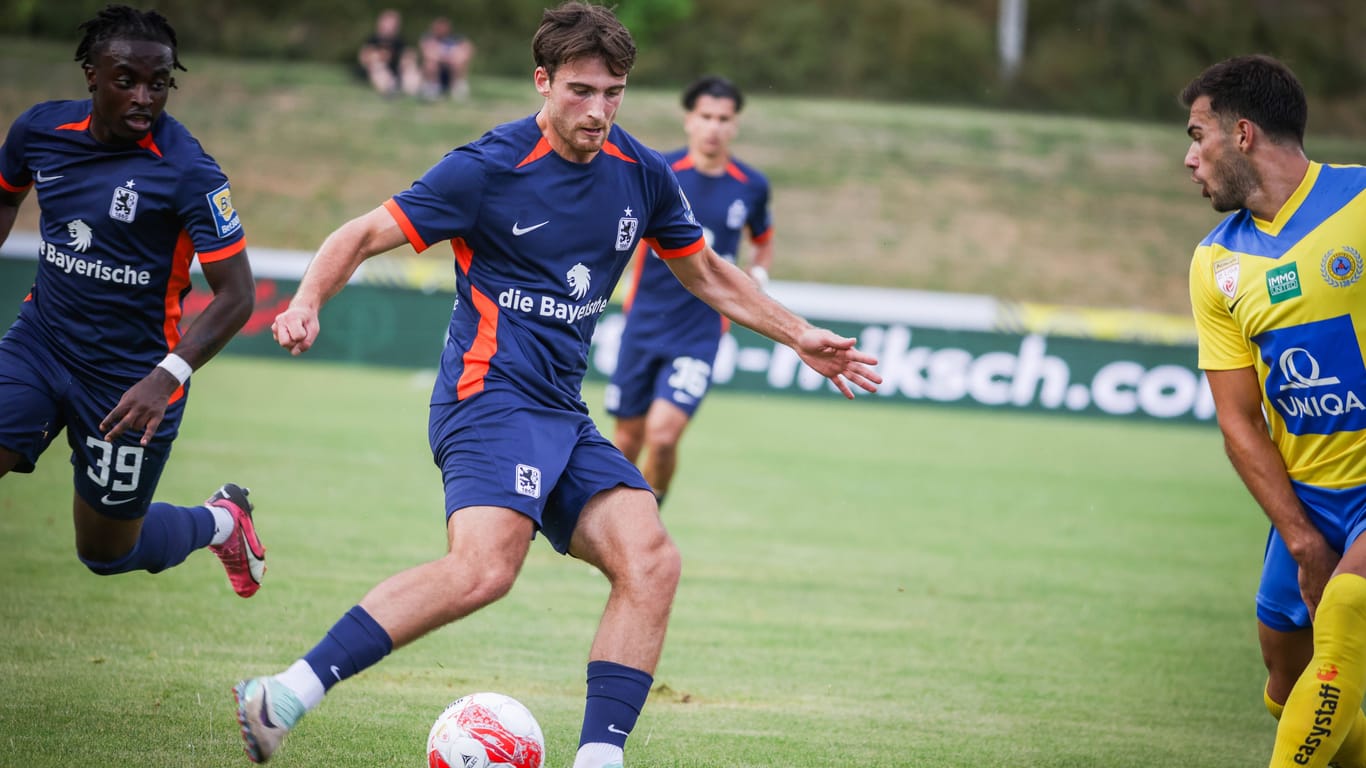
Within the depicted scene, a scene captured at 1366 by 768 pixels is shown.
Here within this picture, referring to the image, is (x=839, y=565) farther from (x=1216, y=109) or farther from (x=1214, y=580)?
(x=1216, y=109)

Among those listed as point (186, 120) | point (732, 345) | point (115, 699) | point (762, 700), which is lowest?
point (115, 699)

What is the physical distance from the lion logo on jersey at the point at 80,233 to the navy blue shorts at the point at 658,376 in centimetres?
426

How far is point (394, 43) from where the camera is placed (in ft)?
115

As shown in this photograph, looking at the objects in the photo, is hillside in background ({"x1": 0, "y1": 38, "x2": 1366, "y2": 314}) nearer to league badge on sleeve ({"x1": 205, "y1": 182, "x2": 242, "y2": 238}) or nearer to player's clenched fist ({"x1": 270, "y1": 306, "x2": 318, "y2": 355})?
league badge on sleeve ({"x1": 205, "y1": 182, "x2": 242, "y2": 238})

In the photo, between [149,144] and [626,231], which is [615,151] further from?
[149,144]

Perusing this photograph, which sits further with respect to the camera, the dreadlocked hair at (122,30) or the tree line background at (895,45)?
the tree line background at (895,45)

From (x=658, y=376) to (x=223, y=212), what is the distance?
4.16m

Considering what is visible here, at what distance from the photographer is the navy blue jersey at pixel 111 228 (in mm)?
5082

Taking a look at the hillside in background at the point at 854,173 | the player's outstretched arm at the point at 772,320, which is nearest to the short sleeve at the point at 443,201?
the player's outstretched arm at the point at 772,320

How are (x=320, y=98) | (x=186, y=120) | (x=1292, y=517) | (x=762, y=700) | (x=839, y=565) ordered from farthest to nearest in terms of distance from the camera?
(x=320, y=98) → (x=186, y=120) → (x=839, y=565) → (x=762, y=700) → (x=1292, y=517)

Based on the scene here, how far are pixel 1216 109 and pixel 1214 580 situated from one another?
5497mm

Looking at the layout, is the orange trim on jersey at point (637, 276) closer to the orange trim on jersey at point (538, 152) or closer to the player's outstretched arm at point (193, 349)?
the player's outstretched arm at point (193, 349)

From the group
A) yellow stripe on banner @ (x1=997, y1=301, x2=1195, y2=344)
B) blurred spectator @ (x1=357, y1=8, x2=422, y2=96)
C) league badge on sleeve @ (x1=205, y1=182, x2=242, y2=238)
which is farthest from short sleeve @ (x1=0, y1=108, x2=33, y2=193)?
blurred spectator @ (x1=357, y1=8, x2=422, y2=96)

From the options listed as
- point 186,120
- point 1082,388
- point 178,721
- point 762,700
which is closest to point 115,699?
point 178,721
